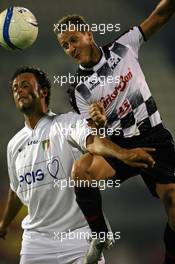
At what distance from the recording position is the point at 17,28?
2.82 m

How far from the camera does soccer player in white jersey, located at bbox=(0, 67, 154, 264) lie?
8.56 ft

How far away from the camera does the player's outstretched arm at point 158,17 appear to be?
268 cm

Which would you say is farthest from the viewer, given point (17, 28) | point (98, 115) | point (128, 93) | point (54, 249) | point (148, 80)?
point (148, 80)

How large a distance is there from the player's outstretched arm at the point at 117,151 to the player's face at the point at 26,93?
32 cm

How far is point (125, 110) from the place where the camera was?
2701 mm

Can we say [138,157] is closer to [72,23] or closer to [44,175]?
[44,175]

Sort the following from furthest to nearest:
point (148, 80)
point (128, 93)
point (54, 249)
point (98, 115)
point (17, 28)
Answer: point (148, 80)
point (17, 28)
point (128, 93)
point (54, 249)
point (98, 115)

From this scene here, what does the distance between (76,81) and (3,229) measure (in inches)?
26.2

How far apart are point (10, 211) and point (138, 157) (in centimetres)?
66

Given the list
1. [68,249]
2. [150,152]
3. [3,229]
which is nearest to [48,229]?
[68,249]

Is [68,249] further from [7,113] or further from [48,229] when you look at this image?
[7,113]
